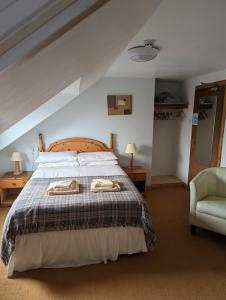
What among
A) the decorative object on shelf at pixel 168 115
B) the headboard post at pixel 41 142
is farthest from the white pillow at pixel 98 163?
the decorative object on shelf at pixel 168 115

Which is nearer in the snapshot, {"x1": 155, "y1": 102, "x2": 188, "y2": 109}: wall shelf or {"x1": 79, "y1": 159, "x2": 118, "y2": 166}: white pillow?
{"x1": 79, "y1": 159, "x2": 118, "y2": 166}: white pillow

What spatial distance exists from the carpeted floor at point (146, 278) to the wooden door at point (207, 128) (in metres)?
1.45

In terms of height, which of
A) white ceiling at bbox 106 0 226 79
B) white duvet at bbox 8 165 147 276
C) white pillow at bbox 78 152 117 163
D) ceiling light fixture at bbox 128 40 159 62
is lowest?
A: white duvet at bbox 8 165 147 276

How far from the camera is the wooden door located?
3.33 meters

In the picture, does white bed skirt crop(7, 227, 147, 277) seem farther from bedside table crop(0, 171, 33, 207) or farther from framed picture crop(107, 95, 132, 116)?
framed picture crop(107, 95, 132, 116)

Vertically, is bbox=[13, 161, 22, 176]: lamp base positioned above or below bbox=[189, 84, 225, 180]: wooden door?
below

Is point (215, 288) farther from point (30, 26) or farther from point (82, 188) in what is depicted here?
point (30, 26)

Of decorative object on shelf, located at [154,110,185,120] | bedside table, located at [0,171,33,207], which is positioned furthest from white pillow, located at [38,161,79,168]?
decorative object on shelf, located at [154,110,185,120]

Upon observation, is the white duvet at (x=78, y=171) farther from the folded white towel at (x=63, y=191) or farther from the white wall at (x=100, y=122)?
the white wall at (x=100, y=122)

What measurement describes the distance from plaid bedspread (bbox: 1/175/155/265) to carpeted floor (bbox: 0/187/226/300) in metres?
0.24

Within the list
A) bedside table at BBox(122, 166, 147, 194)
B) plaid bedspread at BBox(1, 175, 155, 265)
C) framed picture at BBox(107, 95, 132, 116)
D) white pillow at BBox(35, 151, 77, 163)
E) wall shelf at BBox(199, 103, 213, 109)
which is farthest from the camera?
framed picture at BBox(107, 95, 132, 116)

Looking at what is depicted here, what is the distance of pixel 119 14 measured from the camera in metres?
0.97

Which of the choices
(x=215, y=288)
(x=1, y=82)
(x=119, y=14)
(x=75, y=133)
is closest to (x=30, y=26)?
(x=1, y=82)

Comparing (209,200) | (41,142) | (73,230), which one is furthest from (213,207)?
(41,142)
